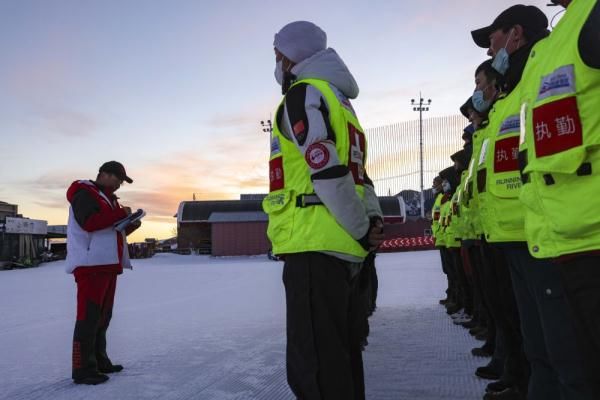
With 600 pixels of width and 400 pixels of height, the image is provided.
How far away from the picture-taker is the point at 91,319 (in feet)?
12.3

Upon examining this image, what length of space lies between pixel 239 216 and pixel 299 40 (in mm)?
32450

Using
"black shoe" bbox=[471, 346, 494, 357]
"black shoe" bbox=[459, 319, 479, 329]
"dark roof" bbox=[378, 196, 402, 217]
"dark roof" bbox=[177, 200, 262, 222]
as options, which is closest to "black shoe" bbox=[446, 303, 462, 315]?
"black shoe" bbox=[459, 319, 479, 329]

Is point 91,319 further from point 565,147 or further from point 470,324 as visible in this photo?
point 470,324

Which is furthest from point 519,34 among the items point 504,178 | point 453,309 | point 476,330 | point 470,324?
point 453,309

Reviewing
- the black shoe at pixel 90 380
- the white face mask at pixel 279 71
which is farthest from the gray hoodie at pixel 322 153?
the black shoe at pixel 90 380

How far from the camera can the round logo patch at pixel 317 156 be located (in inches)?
79.0

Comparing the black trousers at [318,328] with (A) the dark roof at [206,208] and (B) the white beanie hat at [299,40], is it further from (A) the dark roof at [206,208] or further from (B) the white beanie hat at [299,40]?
(A) the dark roof at [206,208]

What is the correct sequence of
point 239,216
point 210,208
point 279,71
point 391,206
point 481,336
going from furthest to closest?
point 210,208 < point 391,206 < point 239,216 < point 481,336 < point 279,71

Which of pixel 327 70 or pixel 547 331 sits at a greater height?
pixel 327 70

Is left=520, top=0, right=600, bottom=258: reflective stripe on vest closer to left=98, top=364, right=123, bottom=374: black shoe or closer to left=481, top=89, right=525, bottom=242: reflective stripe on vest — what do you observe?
left=481, top=89, right=525, bottom=242: reflective stripe on vest

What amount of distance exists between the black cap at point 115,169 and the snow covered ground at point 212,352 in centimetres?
155

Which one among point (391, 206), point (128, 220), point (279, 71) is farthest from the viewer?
point (391, 206)

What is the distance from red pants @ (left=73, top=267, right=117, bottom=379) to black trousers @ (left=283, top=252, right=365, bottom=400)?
7.36 feet

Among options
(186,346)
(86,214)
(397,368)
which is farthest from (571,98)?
(186,346)
